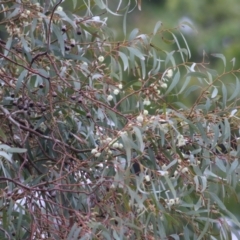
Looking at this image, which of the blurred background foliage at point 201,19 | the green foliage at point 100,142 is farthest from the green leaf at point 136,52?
the blurred background foliage at point 201,19

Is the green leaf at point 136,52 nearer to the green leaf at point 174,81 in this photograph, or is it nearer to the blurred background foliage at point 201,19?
the green leaf at point 174,81

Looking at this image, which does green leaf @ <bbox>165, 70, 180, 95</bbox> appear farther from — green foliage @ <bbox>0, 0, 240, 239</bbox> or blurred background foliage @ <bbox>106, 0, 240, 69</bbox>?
blurred background foliage @ <bbox>106, 0, 240, 69</bbox>

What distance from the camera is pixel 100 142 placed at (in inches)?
54.6

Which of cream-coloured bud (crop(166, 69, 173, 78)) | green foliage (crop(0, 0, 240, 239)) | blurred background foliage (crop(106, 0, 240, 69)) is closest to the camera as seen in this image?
green foliage (crop(0, 0, 240, 239))

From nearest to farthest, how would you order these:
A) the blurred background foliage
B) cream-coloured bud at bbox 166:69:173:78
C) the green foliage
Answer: the green foliage → cream-coloured bud at bbox 166:69:173:78 → the blurred background foliage

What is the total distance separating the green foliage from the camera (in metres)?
1.31

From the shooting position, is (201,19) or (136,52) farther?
(201,19)

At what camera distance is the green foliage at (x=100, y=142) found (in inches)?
51.7

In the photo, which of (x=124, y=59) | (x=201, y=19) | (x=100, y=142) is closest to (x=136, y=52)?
(x=124, y=59)

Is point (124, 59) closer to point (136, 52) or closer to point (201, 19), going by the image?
point (136, 52)

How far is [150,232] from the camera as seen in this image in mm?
1389

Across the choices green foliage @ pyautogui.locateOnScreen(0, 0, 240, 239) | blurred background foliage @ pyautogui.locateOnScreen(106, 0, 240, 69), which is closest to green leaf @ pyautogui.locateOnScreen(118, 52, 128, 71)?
green foliage @ pyautogui.locateOnScreen(0, 0, 240, 239)

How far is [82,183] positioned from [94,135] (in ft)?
0.43

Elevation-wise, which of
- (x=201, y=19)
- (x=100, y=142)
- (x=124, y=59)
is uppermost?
(x=124, y=59)
